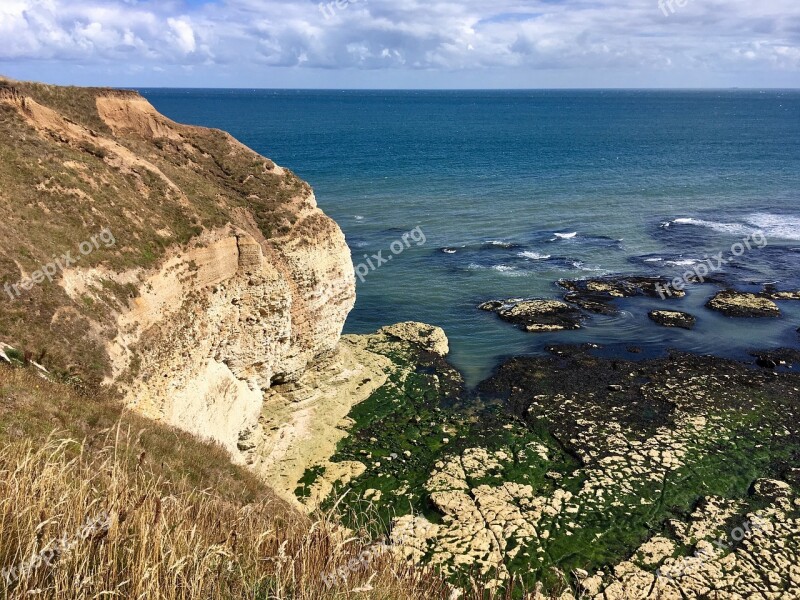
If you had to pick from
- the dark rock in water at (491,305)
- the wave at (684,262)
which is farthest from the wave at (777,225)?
the dark rock in water at (491,305)

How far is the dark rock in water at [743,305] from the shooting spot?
47.1 m

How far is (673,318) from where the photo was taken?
4572cm

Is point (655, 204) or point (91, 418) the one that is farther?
point (655, 204)

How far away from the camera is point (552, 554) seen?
22.7 metres

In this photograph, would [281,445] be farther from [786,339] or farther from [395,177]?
[395,177]

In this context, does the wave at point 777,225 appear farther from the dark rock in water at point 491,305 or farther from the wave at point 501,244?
the dark rock in water at point 491,305

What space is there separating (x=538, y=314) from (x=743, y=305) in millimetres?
16534

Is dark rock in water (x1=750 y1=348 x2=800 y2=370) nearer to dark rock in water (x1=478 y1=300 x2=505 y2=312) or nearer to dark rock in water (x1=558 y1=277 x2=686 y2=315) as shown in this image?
dark rock in water (x1=558 y1=277 x2=686 y2=315)

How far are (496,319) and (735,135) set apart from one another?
15839 cm

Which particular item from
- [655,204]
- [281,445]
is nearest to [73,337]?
[281,445]
